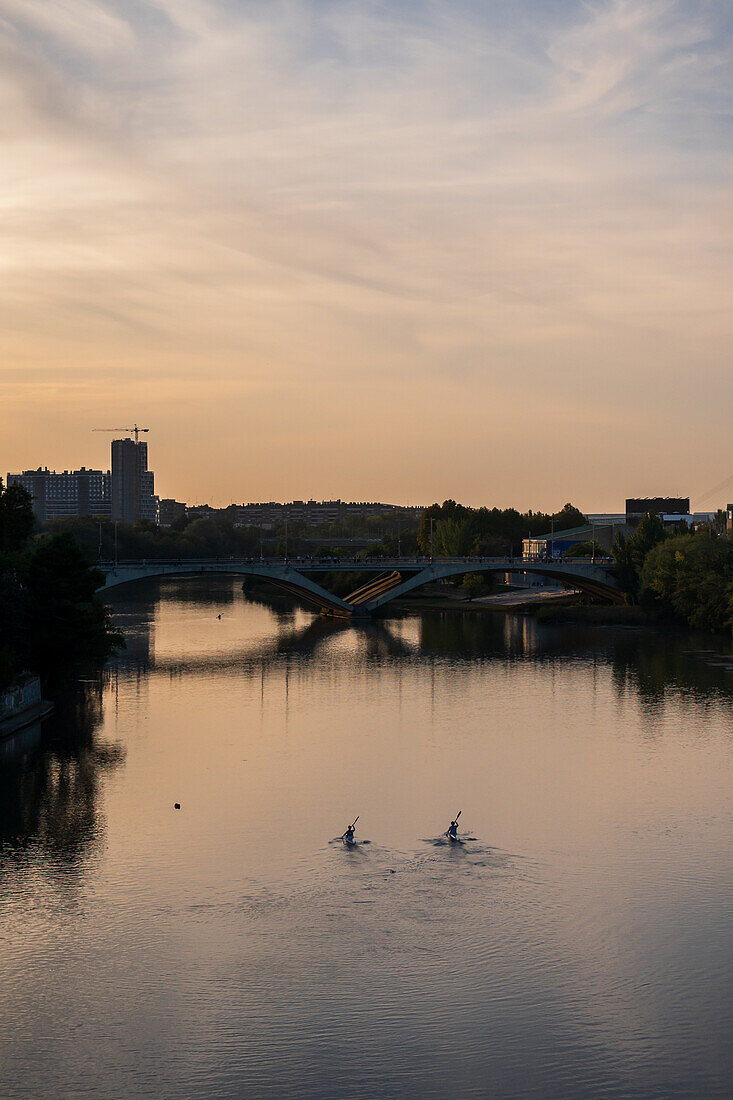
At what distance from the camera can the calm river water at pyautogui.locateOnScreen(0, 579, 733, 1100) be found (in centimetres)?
2144

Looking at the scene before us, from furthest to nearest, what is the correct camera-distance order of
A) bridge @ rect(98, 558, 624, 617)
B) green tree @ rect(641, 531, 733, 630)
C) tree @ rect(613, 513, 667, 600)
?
tree @ rect(613, 513, 667, 600)
bridge @ rect(98, 558, 624, 617)
green tree @ rect(641, 531, 733, 630)

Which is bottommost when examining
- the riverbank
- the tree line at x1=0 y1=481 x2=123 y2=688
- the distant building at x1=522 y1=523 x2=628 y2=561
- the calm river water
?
the calm river water

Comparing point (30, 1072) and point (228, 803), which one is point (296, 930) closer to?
point (30, 1072)

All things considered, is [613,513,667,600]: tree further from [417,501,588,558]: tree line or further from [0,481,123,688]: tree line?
[0,481,123,688]: tree line

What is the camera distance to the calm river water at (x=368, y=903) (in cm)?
2144

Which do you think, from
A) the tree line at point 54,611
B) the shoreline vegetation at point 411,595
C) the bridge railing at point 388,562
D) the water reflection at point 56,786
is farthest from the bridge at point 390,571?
the water reflection at point 56,786

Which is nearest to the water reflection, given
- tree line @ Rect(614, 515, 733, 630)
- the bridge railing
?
the bridge railing

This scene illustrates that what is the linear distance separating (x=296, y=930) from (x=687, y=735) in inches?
1066

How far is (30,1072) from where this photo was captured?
20953mm

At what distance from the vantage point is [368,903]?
28.3 m

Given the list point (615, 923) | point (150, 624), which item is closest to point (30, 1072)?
point (615, 923)

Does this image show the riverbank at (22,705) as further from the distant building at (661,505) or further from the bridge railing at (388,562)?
the distant building at (661,505)

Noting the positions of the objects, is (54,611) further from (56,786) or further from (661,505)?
(661,505)

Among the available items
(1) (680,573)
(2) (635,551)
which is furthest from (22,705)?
(2) (635,551)
